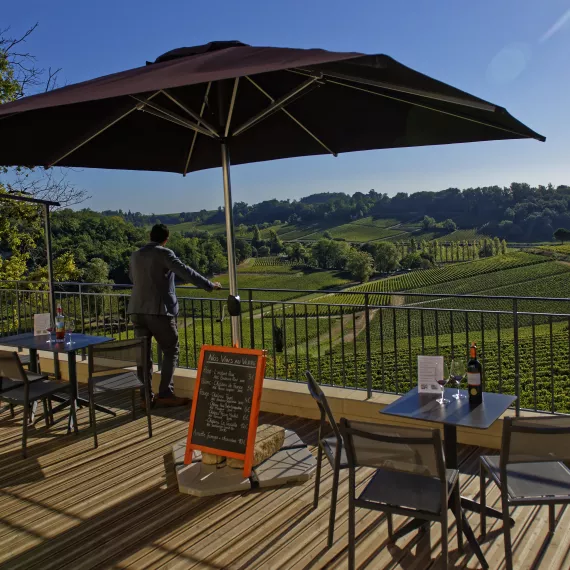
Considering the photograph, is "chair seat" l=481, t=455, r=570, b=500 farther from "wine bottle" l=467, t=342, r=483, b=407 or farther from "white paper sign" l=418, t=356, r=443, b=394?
"white paper sign" l=418, t=356, r=443, b=394

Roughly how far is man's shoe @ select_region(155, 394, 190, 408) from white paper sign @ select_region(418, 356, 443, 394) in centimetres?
278

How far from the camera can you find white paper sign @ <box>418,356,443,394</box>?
2887 millimetres

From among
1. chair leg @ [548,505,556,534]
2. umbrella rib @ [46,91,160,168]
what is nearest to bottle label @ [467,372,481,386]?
chair leg @ [548,505,556,534]

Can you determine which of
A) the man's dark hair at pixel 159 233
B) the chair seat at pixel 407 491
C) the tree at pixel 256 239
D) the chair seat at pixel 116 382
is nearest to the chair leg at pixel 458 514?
the chair seat at pixel 407 491

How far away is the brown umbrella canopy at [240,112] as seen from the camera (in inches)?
80.4

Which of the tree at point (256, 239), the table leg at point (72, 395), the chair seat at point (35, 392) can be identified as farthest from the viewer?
the tree at point (256, 239)

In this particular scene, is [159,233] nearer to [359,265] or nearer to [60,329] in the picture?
[60,329]

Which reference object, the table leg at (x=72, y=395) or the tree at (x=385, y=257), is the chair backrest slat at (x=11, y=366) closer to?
the table leg at (x=72, y=395)

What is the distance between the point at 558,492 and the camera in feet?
7.25

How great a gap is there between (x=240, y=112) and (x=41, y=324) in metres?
2.91

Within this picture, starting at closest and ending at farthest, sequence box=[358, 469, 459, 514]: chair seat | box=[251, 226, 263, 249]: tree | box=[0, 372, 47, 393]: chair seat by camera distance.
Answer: box=[358, 469, 459, 514]: chair seat
box=[0, 372, 47, 393]: chair seat
box=[251, 226, 263, 249]: tree

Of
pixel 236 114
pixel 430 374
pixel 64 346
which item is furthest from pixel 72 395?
pixel 430 374

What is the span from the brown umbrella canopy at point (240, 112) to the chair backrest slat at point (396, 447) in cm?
131

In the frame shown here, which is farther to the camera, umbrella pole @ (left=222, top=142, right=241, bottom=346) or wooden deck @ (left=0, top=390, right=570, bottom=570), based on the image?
umbrella pole @ (left=222, top=142, right=241, bottom=346)
